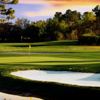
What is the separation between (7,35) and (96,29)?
1247 inches

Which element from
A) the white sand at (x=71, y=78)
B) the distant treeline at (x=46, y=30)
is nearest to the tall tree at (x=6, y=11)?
the distant treeline at (x=46, y=30)

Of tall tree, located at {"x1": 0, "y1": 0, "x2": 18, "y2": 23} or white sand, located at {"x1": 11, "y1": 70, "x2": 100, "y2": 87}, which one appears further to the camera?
tall tree, located at {"x1": 0, "y1": 0, "x2": 18, "y2": 23}

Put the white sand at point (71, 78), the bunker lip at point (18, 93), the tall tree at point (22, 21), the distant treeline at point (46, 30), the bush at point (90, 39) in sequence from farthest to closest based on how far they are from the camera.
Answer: the tall tree at point (22, 21) < the distant treeline at point (46, 30) < the bush at point (90, 39) < the white sand at point (71, 78) < the bunker lip at point (18, 93)

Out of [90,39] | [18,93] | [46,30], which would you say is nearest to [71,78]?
[18,93]

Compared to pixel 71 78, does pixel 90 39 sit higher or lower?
lower

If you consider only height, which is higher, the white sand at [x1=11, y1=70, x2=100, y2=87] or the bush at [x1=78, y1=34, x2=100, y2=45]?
the white sand at [x1=11, y1=70, x2=100, y2=87]

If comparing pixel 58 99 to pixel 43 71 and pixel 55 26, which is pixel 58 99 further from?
pixel 55 26

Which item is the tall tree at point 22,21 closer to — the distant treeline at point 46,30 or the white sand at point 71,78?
the distant treeline at point 46,30

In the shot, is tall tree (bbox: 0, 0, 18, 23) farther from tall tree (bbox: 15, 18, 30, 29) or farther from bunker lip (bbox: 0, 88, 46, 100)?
bunker lip (bbox: 0, 88, 46, 100)

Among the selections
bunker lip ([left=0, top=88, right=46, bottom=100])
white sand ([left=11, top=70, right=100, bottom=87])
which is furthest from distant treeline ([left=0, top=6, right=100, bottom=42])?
bunker lip ([left=0, top=88, right=46, bottom=100])

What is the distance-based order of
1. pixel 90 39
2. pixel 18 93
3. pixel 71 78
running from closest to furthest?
pixel 18 93, pixel 71 78, pixel 90 39

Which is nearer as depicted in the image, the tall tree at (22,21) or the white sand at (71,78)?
the white sand at (71,78)

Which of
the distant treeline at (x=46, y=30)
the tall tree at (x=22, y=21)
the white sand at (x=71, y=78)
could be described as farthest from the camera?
the tall tree at (x=22, y=21)

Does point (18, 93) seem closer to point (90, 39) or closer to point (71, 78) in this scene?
point (71, 78)
